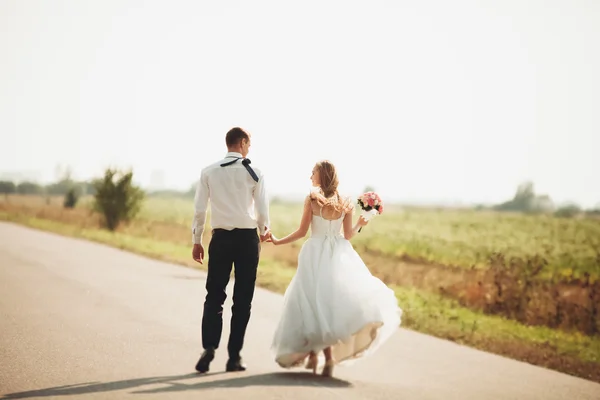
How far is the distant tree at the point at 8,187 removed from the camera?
10231 centimetres

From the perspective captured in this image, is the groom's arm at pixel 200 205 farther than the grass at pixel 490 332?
No

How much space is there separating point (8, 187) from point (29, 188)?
31107mm

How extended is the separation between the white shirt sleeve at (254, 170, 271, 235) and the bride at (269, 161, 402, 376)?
0.37 metres

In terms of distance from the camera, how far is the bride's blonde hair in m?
6.14

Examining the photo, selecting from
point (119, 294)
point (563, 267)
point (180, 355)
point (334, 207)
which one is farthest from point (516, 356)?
point (563, 267)

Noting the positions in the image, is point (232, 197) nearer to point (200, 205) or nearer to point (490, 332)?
point (200, 205)

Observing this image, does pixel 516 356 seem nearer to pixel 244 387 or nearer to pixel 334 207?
pixel 334 207

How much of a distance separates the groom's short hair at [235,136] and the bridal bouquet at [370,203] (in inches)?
63.2

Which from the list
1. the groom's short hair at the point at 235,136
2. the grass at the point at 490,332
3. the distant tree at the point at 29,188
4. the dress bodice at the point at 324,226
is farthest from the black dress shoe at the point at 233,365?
the distant tree at the point at 29,188

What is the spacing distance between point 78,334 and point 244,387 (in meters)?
3.10

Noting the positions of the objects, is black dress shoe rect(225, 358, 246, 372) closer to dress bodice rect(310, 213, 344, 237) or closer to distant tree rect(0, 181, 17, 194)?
dress bodice rect(310, 213, 344, 237)

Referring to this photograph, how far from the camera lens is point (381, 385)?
5863 millimetres

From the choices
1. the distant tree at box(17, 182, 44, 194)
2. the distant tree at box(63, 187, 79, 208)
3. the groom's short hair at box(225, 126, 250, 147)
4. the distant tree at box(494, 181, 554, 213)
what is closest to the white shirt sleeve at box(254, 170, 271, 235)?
the groom's short hair at box(225, 126, 250, 147)

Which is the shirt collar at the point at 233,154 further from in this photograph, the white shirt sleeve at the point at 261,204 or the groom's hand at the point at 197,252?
the groom's hand at the point at 197,252
